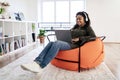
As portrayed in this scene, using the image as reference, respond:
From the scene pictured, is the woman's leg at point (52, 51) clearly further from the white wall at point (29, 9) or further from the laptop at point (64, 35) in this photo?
the white wall at point (29, 9)

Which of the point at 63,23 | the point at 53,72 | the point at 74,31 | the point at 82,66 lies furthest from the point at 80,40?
the point at 63,23

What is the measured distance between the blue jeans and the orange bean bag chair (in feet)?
0.68

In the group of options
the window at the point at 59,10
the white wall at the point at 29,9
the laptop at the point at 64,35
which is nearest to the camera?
the laptop at the point at 64,35

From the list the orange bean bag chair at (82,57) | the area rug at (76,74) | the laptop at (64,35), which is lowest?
the area rug at (76,74)

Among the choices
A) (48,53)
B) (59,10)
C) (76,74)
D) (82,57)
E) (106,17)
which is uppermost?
(59,10)

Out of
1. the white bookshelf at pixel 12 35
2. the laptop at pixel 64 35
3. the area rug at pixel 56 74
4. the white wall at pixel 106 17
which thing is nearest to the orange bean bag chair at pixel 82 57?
the area rug at pixel 56 74

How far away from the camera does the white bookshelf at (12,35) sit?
4.49m

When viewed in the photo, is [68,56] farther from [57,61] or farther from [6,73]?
[6,73]

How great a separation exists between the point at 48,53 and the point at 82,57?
2.11 ft

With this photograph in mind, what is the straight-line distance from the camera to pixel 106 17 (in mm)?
8070

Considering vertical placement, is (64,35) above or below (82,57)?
above

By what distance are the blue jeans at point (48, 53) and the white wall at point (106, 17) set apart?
208 inches

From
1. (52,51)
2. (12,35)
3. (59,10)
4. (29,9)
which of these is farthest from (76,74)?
(59,10)

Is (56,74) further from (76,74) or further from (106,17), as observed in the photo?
(106,17)
